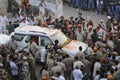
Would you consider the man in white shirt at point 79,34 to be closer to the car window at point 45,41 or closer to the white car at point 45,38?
the white car at point 45,38

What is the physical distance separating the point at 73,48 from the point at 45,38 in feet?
4.23

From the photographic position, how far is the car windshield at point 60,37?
17547 millimetres

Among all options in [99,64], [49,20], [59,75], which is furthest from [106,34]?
[59,75]

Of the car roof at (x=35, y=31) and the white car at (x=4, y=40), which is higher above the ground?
the car roof at (x=35, y=31)

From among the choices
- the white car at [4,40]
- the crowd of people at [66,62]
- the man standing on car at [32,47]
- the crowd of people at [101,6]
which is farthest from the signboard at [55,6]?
the man standing on car at [32,47]

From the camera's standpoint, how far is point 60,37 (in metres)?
17.9

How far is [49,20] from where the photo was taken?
832 inches

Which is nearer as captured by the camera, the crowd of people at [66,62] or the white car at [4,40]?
the crowd of people at [66,62]

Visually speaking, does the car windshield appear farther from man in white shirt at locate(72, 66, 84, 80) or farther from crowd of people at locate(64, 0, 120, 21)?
crowd of people at locate(64, 0, 120, 21)

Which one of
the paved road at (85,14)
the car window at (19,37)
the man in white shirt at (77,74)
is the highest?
the car window at (19,37)

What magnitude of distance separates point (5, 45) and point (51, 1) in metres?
6.07

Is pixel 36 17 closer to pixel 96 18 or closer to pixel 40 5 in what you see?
pixel 40 5

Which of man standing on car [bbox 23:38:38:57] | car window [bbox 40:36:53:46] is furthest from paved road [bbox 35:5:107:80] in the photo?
man standing on car [bbox 23:38:38:57]

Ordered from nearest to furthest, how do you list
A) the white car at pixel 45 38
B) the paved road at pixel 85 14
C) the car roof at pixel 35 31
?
the white car at pixel 45 38
the car roof at pixel 35 31
the paved road at pixel 85 14
